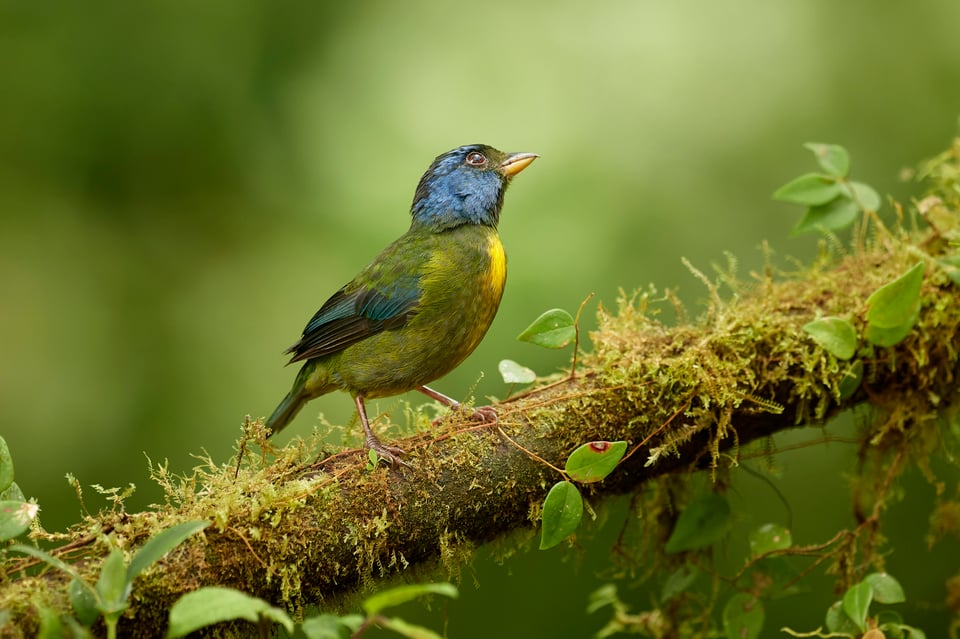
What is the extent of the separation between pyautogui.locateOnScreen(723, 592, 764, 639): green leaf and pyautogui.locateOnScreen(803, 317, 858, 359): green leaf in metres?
0.85

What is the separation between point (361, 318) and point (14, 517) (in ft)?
5.20

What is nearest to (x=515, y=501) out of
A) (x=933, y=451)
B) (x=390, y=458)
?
(x=390, y=458)

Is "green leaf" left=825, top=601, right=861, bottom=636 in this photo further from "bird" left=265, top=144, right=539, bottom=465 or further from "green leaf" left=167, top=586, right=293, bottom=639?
"green leaf" left=167, top=586, right=293, bottom=639

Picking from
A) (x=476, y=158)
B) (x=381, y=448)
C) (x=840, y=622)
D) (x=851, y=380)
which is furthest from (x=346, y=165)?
(x=840, y=622)

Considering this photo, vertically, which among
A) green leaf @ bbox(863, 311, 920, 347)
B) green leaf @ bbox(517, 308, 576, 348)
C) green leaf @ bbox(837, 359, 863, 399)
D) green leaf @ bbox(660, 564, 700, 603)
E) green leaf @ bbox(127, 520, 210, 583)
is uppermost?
green leaf @ bbox(517, 308, 576, 348)

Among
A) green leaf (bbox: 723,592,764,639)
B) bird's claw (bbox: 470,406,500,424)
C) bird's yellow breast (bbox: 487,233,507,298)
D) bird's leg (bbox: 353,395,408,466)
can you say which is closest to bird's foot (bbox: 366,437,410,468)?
bird's leg (bbox: 353,395,408,466)

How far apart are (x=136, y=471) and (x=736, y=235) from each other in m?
3.51

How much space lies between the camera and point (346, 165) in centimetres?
507

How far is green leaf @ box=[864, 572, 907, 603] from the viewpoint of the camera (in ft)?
8.13

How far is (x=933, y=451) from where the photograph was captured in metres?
3.19

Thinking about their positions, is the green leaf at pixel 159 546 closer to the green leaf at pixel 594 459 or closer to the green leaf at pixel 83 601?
the green leaf at pixel 83 601

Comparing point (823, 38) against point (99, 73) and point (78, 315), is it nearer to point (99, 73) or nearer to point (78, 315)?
point (99, 73)

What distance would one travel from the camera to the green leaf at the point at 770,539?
290cm

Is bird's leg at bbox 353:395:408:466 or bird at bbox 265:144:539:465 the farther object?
bird at bbox 265:144:539:465
